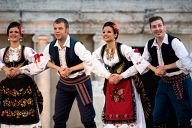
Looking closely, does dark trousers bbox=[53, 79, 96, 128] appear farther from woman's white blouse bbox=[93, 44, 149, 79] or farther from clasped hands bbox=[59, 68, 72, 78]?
woman's white blouse bbox=[93, 44, 149, 79]

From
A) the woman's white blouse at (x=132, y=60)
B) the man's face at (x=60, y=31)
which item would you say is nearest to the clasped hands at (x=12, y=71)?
the man's face at (x=60, y=31)

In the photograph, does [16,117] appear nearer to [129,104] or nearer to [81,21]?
[129,104]

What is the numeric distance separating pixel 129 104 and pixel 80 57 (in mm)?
827

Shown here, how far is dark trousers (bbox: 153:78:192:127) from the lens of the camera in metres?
6.03

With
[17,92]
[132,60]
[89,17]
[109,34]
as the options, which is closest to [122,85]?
[132,60]

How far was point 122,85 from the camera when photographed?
6.04 meters

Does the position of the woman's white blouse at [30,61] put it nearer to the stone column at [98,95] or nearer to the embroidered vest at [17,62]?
the embroidered vest at [17,62]

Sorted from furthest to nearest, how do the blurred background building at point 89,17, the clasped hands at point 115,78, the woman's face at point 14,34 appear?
the blurred background building at point 89,17 < the woman's face at point 14,34 < the clasped hands at point 115,78

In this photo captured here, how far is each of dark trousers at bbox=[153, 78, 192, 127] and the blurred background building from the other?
3014 mm

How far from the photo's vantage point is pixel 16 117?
6141 millimetres

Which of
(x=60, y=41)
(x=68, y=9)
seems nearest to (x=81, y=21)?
(x=68, y=9)

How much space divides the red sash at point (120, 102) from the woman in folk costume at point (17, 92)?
91cm

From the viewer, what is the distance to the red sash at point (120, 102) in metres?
5.96

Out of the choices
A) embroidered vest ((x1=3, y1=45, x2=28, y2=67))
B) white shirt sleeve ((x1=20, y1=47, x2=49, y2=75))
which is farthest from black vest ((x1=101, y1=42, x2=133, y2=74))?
embroidered vest ((x1=3, y1=45, x2=28, y2=67))
